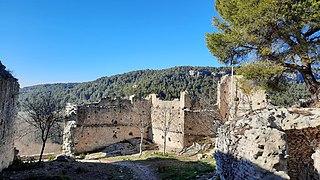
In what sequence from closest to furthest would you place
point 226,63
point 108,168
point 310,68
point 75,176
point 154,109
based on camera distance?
point 310,68
point 75,176
point 226,63
point 108,168
point 154,109

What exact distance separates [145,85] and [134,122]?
34383 millimetres

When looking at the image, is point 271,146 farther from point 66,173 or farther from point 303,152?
point 66,173

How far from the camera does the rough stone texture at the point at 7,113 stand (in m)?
11.7

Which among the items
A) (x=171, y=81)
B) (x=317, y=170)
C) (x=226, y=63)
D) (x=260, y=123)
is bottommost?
(x=317, y=170)

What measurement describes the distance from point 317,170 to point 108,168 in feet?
33.4

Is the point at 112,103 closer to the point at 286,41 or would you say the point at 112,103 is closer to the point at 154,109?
the point at 154,109

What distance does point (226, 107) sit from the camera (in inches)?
947

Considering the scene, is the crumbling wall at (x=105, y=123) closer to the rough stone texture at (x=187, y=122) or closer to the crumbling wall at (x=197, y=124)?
the rough stone texture at (x=187, y=122)

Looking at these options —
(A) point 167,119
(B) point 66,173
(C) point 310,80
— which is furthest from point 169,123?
(C) point 310,80

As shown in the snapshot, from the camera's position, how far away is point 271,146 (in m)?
6.74

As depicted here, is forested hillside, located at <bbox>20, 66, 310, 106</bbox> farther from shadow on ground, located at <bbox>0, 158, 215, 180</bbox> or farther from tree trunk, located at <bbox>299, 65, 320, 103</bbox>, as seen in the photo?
tree trunk, located at <bbox>299, 65, 320, 103</bbox>

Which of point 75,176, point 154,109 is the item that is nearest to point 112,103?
point 154,109

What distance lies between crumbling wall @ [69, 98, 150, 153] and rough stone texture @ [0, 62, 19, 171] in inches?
451

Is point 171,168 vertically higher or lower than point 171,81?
lower
